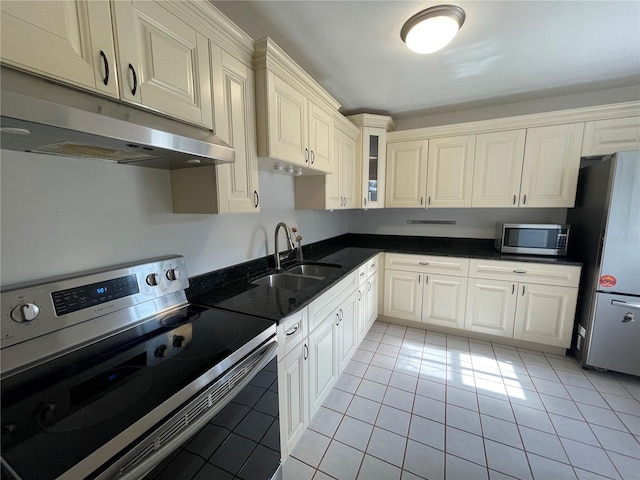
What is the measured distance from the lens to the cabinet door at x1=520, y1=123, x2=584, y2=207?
233cm

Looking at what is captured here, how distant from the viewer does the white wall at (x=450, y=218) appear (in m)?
2.73

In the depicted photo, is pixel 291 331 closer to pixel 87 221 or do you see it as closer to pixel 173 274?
pixel 173 274

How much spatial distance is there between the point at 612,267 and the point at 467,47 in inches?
78.4

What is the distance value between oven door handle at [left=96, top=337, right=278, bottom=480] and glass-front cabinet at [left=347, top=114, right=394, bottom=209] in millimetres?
2175

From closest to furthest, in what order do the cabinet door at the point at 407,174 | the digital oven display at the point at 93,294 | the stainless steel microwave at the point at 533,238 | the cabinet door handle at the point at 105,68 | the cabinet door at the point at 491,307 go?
the cabinet door handle at the point at 105,68, the digital oven display at the point at 93,294, the stainless steel microwave at the point at 533,238, the cabinet door at the point at 491,307, the cabinet door at the point at 407,174

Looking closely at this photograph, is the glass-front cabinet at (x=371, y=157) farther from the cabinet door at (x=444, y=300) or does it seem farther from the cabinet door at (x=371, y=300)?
the cabinet door at (x=444, y=300)

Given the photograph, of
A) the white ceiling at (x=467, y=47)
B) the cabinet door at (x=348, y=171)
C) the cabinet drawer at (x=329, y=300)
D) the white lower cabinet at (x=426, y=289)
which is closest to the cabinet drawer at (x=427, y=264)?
the white lower cabinet at (x=426, y=289)

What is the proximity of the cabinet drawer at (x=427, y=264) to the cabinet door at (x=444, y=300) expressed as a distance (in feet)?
0.24

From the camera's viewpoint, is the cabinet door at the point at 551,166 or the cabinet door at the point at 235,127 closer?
the cabinet door at the point at 235,127

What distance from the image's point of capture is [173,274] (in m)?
1.30

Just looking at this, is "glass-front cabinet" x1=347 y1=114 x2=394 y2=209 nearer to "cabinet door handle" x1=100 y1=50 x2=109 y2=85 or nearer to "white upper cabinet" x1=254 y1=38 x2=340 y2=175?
"white upper cabinet" x1=254 y1=38 x2=340 y2=175

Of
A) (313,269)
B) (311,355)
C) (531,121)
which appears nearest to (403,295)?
(313,269)

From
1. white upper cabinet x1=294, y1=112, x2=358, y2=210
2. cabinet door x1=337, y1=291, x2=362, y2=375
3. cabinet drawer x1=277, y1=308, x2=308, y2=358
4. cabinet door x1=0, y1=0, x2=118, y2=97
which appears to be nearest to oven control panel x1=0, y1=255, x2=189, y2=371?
cabinet drawer x1=277, y1=308, x2=308, y2=358

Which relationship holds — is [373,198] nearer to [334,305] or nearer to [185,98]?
[334,305]
